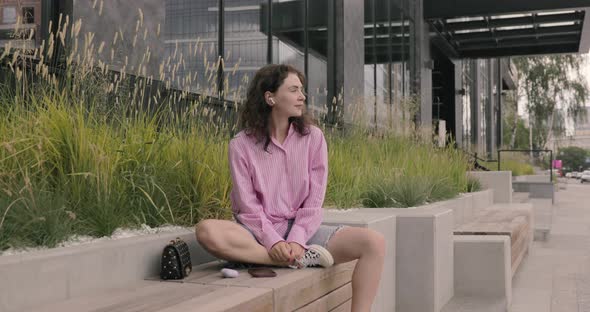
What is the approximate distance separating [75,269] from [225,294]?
21.8 inches

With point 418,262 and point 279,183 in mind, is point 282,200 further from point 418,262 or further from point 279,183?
point 418,262

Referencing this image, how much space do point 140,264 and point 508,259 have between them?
315cm

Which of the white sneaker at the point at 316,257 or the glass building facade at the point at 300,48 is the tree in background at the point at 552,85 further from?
the white sneaker at the point at 316,257

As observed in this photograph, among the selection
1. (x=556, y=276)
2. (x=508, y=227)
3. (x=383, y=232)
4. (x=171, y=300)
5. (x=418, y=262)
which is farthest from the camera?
(x=556, y=276)

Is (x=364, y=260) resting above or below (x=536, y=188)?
above

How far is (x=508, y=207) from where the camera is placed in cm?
862

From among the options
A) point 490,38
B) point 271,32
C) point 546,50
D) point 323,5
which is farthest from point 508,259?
point 546,50

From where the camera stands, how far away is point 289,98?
123 inches

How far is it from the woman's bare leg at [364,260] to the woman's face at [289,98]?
0.64m

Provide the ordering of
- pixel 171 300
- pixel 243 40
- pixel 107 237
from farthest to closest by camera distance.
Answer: pixel 243 40, pixel 107 237, pixel 171 300

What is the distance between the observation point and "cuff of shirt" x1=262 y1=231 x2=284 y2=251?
286 cm

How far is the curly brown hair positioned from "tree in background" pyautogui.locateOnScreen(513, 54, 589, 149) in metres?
38.5

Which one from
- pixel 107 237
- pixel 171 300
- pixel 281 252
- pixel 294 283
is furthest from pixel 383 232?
pixel 171 300

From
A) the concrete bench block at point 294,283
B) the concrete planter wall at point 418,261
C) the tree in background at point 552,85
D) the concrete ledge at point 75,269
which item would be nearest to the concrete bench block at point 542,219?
the concrete planter wall at point 418,261
